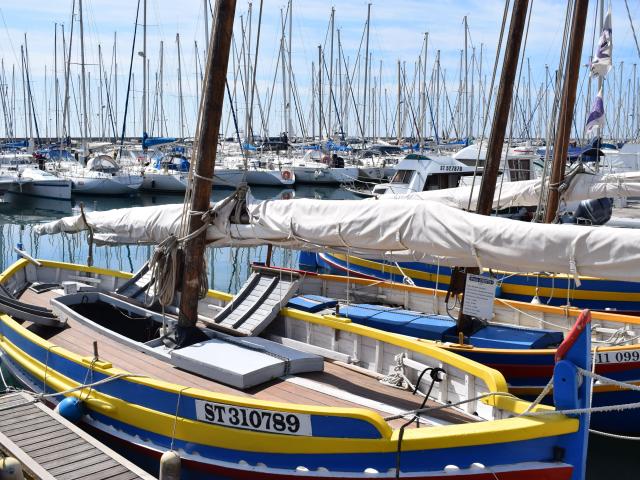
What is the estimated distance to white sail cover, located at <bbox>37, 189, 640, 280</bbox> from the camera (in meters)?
6.77

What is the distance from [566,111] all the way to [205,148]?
8.58 m

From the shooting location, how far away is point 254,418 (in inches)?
259

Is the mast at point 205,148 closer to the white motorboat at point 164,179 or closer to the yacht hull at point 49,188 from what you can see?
the yacht hull at point 49,188

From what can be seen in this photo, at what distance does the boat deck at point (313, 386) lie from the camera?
7.45m

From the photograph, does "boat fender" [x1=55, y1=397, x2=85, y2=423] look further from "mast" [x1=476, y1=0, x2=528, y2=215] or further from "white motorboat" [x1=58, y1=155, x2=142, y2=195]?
"white motorboat" [x1=58, y1=155, x2=142, y2=195]

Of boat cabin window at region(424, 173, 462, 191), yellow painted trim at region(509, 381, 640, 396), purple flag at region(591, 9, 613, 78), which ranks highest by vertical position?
purple flag at region(591, 9, 613, 78)

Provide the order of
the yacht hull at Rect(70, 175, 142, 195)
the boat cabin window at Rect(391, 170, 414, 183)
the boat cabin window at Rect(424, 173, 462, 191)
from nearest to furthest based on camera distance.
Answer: the boat cabin window at Rect(424, 173, 462, 191) < the boat cabin window at Rect(391, 170, 414, 183) < the yacht hull at Rect(70, 175, 142, 195)

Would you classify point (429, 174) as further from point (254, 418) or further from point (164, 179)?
point (164, 179)

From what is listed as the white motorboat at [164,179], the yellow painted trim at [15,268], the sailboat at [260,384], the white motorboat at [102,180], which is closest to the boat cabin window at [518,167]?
the sailboat at [260,384]

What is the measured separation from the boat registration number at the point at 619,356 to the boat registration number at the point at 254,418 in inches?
198

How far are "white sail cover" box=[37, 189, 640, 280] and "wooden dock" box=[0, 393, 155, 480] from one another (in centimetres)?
300

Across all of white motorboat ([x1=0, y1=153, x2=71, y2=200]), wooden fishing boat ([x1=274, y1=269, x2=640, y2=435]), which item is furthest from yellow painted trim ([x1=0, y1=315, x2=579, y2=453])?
white motorboat ([x1=0, y1=153, x2=71, y2=200])

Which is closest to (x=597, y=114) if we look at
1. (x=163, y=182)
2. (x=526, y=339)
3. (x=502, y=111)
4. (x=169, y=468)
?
(x=502, y=111)

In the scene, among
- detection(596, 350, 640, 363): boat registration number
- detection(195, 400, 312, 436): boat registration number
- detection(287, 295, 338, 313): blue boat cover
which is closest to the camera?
detection(195, 400, 312, 436): boat registration number
